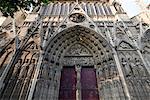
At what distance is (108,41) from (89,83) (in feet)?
7.73

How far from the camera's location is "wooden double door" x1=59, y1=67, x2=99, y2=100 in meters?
10.2

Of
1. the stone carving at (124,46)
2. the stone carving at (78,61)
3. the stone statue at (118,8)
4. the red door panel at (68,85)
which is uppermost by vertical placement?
the stone statue at (118,8)

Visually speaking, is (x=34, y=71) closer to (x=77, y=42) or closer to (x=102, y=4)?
(x=77, y=42)

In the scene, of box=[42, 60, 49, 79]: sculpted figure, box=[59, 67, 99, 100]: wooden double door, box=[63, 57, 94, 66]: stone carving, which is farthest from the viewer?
box=[63, 57, 94, 66]: stone carving

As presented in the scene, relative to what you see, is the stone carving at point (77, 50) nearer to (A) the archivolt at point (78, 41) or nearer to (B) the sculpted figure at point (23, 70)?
(A) the archivolt at point (78, 41)

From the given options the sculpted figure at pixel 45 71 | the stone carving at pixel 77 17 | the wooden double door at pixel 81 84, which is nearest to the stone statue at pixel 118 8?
the stone carving at pixel 77 17

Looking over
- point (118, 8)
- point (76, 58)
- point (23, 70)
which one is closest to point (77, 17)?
point (76, 58)

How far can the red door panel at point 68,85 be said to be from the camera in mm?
10203

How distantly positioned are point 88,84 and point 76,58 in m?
1.79

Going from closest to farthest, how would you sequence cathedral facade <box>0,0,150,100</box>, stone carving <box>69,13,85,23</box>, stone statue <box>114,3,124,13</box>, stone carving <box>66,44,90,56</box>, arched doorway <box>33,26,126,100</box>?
cathedral facade <box>0,0,150,100</box> → arched doorway <box>33,26,126,100</box> → stone carving <box>66,44,90,56</box> → stone carving <box>69,13,85,23</box> → stone statue <box>114,3,124,13</box>

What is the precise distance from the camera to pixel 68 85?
1069cm

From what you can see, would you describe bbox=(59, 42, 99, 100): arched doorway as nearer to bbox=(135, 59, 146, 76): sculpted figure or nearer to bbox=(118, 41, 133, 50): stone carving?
bbox=(118, 41, 133, 50): stone carving

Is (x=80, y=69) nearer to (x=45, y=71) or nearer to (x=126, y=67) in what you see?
(x=45, y=71)

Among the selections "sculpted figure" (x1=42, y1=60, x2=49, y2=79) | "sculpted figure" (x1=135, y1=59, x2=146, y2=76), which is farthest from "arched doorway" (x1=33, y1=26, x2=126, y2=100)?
"sculpted figure" (x1=135, y1=59, x2=146, y2=76)
